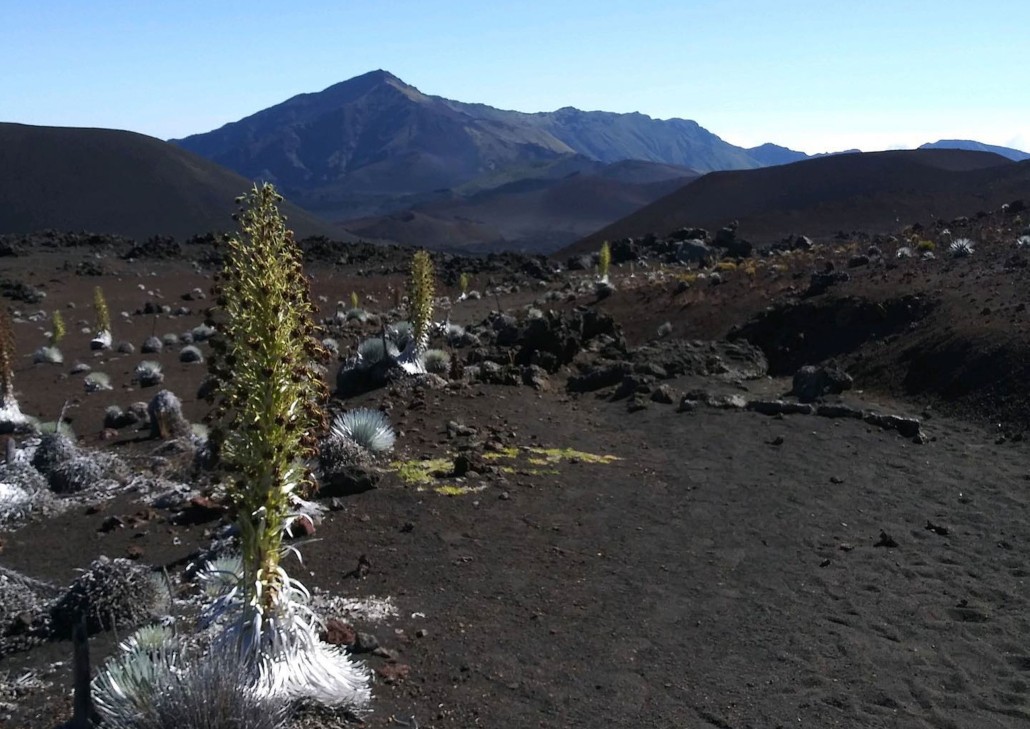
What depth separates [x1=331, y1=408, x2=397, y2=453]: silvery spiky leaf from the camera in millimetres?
7316

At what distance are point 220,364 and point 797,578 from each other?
3631 mm

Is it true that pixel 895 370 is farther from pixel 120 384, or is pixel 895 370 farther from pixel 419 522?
pixel 120 384

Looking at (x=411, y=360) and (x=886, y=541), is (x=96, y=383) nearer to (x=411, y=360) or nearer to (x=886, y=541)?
(x=411, y=360)

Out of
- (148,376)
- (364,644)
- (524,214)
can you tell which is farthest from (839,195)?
(524,214)

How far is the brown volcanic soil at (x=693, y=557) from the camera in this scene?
405 cm

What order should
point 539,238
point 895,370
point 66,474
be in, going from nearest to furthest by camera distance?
point 66,474 < point 895,370 < point 539,238

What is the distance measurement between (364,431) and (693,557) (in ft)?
9.41

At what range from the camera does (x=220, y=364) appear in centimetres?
351

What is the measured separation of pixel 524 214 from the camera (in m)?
102

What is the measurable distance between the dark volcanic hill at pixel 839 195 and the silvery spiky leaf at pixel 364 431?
33.0 meters

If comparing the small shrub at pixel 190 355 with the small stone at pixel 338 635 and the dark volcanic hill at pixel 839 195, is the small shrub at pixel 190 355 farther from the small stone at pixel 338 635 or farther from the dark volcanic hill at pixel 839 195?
the dark volcanic hill at pixel 839 195

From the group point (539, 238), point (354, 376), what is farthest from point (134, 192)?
point (354, 376)

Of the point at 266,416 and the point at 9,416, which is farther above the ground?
the point at 266,416

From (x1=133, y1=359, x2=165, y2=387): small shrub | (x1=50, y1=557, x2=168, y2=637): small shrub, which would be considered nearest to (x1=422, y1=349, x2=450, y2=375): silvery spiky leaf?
(x1=133, y1=359, x2=165, y2=387): small shrub
